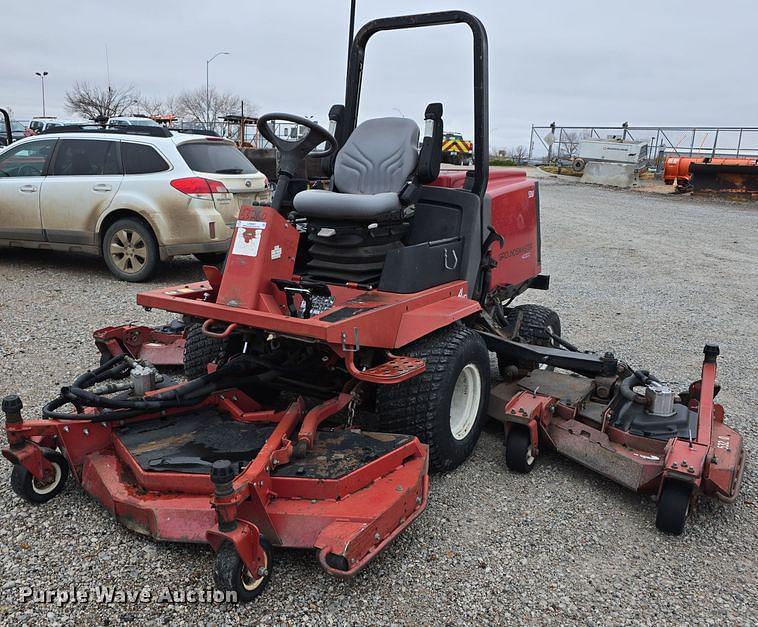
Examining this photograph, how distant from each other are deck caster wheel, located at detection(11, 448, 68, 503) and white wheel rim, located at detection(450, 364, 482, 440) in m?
1.90

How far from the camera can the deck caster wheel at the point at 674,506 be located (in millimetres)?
3061

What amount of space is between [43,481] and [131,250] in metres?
4.78

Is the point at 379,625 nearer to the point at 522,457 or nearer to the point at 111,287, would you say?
the point at 522,457

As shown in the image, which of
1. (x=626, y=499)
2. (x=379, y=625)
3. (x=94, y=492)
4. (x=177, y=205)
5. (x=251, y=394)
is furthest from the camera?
(x=177, y=205)

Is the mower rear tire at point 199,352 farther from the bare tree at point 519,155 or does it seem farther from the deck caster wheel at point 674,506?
the bare tree at point 519,155

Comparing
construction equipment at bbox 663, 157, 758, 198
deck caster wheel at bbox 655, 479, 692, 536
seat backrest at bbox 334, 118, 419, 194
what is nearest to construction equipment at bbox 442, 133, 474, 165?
construction equipment at bbox 663, 157, 758, 198

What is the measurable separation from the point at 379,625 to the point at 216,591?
24.7 inches

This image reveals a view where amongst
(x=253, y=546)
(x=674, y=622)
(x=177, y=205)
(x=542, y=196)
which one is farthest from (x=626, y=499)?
(x=542, y=196)

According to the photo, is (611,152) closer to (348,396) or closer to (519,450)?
A: (519,450)

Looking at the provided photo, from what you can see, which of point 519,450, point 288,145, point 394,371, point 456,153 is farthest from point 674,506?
point 456,153

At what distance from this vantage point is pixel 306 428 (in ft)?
9.98

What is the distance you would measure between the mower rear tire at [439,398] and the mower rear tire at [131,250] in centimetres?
478

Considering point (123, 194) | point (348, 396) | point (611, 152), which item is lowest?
point (348, 396)

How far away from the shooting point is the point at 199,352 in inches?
160
